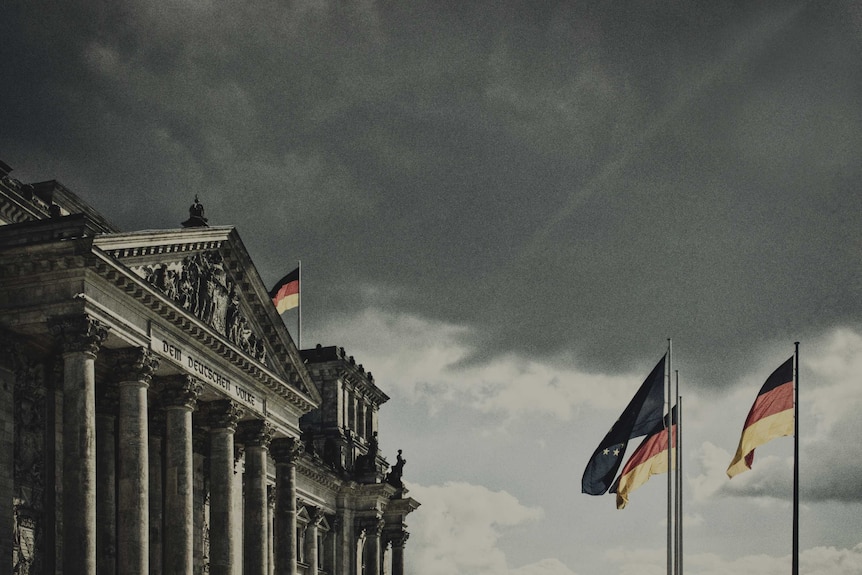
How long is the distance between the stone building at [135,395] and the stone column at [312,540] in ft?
41.0

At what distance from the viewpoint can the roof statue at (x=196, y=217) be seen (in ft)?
149

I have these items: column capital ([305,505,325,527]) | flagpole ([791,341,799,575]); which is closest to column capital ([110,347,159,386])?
flagpole ([791,341,799,575])

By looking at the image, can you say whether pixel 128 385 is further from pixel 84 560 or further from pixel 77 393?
pixel 84 560

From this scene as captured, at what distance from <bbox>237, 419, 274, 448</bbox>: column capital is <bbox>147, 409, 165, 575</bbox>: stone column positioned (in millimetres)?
5297

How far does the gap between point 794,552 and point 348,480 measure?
4216 centimetres

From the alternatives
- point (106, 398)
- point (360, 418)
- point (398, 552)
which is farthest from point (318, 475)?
point (106, 398)

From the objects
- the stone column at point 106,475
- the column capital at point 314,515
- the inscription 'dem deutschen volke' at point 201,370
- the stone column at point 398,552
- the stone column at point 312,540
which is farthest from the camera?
the stone column at point 398,552

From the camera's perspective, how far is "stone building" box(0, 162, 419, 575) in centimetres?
3644

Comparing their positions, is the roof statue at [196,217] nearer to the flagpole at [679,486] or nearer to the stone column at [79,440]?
the stone column at [79,440]

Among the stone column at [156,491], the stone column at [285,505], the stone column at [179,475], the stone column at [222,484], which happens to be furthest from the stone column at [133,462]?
the stone column at [285,505]

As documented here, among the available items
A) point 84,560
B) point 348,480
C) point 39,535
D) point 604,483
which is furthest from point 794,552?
point 348,480

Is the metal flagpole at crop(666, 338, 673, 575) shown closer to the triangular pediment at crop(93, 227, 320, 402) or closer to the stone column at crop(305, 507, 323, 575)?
the triangular pediment at crop(93, 227, 320, 402)

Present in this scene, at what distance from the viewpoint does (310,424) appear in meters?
76.1

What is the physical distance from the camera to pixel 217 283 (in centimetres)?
4588
